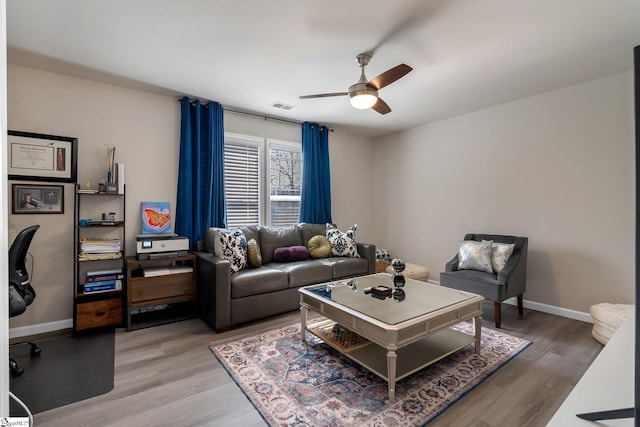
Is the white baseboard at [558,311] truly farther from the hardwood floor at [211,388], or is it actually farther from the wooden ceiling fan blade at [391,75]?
the wooden ceiling fan blade at [391,75]

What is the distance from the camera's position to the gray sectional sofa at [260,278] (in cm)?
293

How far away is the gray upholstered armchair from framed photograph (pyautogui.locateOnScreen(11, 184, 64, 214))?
4.19 meters

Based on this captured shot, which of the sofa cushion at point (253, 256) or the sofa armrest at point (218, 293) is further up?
the sofa cushion at point (253, 256)

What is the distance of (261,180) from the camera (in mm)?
4379

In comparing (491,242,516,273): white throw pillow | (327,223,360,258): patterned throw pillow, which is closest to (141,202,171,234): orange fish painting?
(327,223,360,258): patterned throw pillow

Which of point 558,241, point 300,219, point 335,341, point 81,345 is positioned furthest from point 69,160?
point 558,241

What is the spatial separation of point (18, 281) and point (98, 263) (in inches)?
35.0

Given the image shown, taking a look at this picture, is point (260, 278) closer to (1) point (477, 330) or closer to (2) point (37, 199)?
(1) point (477, 330)

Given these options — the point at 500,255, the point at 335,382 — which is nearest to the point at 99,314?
the point at 335,382

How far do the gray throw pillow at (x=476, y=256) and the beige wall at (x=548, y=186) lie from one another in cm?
64

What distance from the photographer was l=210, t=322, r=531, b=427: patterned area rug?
1758mm

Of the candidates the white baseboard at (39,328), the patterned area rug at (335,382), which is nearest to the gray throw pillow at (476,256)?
the patterned area rug at (335,382)

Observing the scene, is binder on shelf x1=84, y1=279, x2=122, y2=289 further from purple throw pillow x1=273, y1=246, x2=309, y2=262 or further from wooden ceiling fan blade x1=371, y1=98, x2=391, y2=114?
wooden ceiling fan blade x1=371, y1=98, x2=391, y2=114

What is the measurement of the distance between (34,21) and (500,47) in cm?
358
